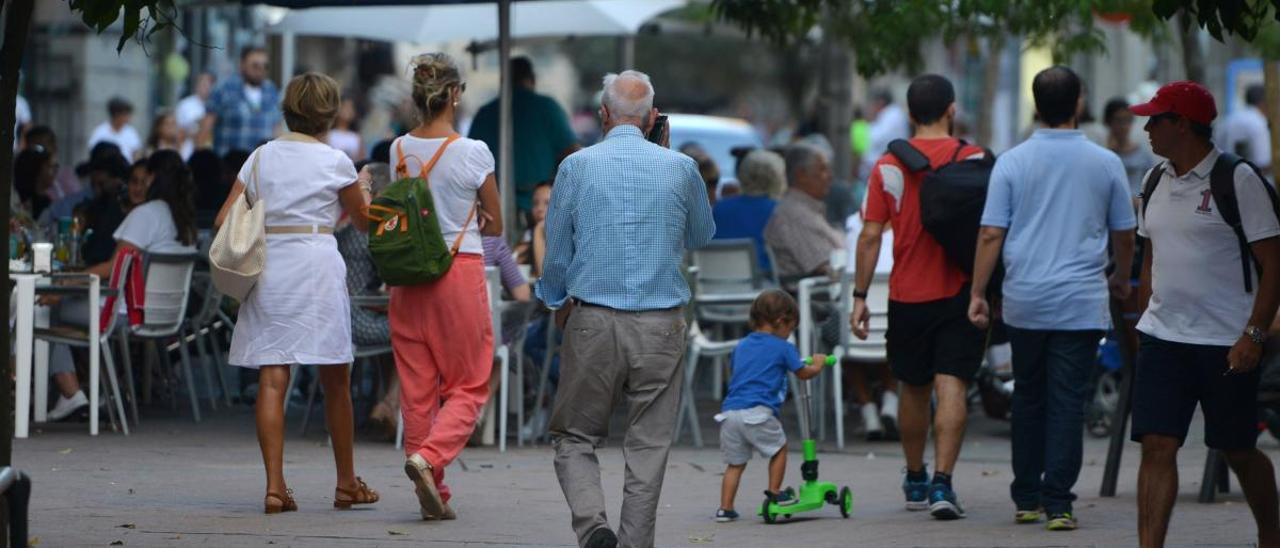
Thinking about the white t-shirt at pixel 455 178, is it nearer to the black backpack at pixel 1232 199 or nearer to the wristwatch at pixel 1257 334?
the black backpack at pixel 1232 199

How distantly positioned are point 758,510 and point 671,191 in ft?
7.18

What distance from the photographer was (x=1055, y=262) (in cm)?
875

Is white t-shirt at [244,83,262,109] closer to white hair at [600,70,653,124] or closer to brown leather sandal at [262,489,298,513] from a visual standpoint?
brown leather sandal at [262,489,298,513]

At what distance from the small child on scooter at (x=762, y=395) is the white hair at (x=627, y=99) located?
5.74 ft

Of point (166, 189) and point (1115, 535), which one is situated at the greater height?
point (166, 189)

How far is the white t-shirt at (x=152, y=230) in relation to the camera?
1219 cm

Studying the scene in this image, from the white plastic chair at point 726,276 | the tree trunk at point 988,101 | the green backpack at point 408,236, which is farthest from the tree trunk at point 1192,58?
the green backpack at point 408,236

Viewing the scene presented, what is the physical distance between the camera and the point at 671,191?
7.52m

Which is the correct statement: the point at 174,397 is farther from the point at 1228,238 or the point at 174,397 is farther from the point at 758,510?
the point at 1228,238

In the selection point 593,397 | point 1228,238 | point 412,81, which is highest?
point 412,81

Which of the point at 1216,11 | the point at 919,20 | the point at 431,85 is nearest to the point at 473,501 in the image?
the point at 431,85

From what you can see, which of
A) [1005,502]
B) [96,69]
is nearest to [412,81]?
[1005,502]

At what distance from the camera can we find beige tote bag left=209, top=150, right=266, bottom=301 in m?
8.58

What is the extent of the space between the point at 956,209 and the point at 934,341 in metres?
0.55
